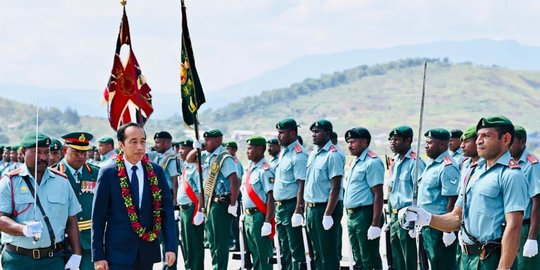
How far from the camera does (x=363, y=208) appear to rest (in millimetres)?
13250

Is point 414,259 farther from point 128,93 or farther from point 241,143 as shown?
point 241,143

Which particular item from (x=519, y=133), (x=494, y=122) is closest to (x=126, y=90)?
(x=519, y=133)

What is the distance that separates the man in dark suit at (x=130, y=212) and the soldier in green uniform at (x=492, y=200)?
6.66 feet

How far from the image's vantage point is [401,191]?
42.2ft

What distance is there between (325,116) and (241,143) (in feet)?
112

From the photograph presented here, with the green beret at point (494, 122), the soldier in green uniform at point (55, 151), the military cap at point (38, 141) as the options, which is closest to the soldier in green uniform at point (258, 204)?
the soldier in green uniform at point (55, 151)

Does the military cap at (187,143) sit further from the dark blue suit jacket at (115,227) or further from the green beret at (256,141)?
the dark blue suit jacket at (115,227)

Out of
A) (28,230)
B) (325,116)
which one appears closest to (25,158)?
(28,230)

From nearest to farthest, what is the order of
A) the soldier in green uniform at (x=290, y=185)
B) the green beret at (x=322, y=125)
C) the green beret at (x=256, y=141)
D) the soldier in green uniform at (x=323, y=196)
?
the soldier in green uniform at (x=323, y=196), the green beret at (x=322, y=125), the soldier in green uniform at (x=290, y=185), the green beret at (x=256, y=141)

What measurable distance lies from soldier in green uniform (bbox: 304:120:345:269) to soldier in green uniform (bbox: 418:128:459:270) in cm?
134

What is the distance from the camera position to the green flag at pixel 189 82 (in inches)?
490

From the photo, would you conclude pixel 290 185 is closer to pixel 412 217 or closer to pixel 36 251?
pixel 36 251

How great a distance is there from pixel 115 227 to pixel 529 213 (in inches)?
167

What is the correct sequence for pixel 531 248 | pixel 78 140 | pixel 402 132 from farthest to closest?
pixel 402 132 < pixel 78 140 < pixel 531 248
